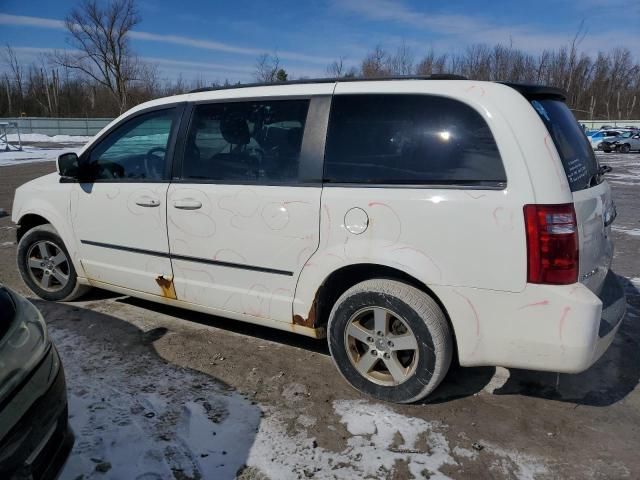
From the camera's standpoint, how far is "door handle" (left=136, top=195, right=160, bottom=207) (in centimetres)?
367

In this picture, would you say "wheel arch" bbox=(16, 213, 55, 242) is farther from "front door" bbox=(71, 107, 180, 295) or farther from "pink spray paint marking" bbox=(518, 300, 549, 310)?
"pink spray paint marking" bbox=(518, 300, 549, 310)

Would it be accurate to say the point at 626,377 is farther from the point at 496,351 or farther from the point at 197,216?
the point at 197,216

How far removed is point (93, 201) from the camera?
13.3 ft

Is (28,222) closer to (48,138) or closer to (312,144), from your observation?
(312,144)

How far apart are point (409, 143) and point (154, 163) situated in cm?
201

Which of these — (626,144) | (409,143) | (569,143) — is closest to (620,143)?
(626,144)

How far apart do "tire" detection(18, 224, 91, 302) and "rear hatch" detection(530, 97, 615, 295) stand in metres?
3.94

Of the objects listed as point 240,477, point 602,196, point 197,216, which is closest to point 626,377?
point 602,196

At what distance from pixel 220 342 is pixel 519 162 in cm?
249

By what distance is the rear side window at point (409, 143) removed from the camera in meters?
2.63

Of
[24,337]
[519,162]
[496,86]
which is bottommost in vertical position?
[24,337]

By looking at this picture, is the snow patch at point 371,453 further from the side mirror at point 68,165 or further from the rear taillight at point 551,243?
the side mirror at point 68,165

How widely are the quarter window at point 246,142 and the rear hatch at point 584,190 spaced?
4.69 feet

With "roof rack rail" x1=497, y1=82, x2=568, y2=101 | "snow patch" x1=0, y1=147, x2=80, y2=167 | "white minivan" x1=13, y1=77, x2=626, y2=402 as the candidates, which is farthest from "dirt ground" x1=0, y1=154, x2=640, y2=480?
"snow patch" x1=0, y1=147, x2=80, y2=167
